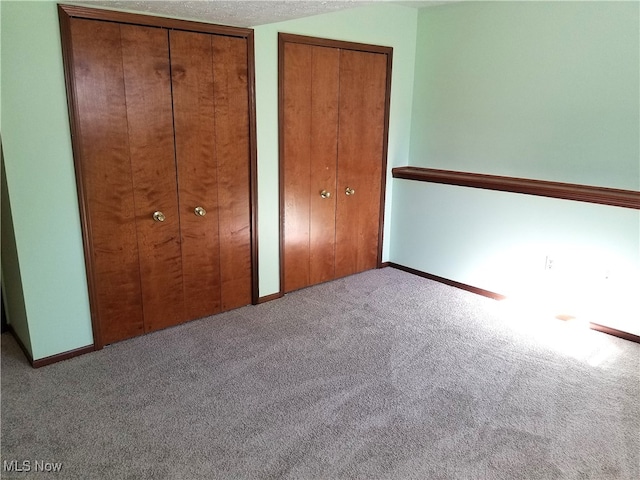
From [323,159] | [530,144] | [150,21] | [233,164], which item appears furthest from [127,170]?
[530,144]

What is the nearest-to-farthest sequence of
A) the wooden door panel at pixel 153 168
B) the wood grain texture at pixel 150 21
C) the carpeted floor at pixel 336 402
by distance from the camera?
the carpeted floor at pixel 336 402
the wood grain texture at pixel 150 21
the wooden door panel at pixel 153 168

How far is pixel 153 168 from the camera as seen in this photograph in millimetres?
2723

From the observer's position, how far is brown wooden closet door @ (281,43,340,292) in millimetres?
3273

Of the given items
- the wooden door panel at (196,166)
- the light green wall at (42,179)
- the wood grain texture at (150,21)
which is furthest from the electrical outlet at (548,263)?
the light green wall at (42,179)

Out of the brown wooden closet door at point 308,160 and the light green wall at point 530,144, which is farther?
the brown wooden closet door at point 308,160

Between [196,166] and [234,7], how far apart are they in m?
0.98

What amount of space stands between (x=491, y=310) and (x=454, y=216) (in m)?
0.78

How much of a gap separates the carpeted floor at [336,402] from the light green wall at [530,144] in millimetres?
420

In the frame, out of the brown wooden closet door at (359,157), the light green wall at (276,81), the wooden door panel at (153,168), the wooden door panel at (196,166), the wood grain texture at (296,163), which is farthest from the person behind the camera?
the brown wooden closet door at (359,157)

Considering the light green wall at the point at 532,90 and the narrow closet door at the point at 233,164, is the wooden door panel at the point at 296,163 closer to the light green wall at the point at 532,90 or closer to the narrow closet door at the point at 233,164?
the narrow closet door at the point at 233,164

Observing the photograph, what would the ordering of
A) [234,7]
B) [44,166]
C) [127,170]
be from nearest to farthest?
[234,7] < [44,166] < [127,170]

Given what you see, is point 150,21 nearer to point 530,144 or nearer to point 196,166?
point 196,166

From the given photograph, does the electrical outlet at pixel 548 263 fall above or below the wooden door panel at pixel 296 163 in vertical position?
below

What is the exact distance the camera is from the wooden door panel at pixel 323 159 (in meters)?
3.39
